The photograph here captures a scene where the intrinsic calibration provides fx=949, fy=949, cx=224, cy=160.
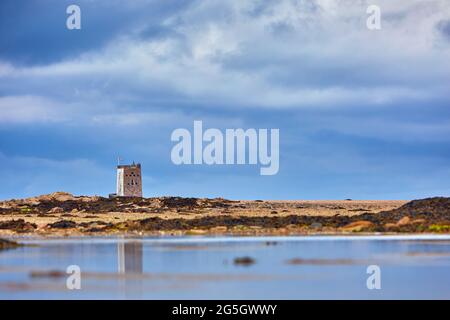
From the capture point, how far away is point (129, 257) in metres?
49.7

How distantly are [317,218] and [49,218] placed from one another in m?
27.8

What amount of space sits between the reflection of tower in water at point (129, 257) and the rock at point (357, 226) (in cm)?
2184

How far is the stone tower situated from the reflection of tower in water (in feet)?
246

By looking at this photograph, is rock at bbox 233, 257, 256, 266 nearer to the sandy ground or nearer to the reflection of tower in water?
the reflection of tower in water

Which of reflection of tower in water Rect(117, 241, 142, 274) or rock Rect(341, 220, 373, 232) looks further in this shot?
rock Rect(341, 220, 373, 232)

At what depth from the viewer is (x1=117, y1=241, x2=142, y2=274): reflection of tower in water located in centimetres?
4388

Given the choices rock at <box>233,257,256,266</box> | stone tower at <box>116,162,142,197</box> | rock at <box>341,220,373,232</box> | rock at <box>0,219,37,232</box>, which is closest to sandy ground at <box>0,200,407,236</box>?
rock at <box>0,219,37,232</box>

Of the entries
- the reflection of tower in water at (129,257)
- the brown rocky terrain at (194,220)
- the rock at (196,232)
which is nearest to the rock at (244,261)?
the reflection of tower in water at (129,257)

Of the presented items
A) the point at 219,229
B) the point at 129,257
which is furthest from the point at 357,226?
the point at 129,257

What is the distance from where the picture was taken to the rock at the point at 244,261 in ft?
148

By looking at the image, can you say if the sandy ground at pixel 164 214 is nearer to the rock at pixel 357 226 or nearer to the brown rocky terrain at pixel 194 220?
the brown rocky terrain at pixel 194 220

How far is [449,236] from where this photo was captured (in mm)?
66125

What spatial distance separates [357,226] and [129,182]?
64.3 metres
